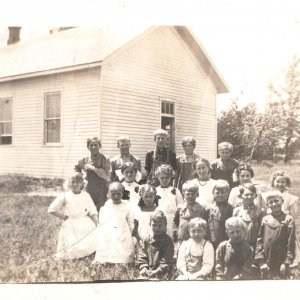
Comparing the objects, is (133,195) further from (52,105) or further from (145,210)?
(52,105)

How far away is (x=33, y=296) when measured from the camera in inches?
119

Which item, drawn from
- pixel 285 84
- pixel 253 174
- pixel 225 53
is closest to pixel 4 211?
pixel 253 174

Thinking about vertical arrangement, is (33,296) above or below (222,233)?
below

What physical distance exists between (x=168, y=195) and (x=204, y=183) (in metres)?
0.33

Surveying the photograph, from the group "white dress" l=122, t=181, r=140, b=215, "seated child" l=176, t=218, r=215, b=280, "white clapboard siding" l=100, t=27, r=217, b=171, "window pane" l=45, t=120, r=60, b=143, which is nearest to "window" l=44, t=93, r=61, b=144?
"window pane" l=45, t=120, r=60, b=143

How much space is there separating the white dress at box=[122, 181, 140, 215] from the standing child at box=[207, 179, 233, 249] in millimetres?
603

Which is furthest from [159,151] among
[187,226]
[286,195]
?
[286,195]

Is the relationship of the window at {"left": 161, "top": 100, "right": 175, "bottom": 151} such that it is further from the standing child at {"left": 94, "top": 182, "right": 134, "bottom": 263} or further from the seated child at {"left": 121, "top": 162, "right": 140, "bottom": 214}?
the standing child at {"left": 94, "top": 182, "right": 134, "bottom": 263}

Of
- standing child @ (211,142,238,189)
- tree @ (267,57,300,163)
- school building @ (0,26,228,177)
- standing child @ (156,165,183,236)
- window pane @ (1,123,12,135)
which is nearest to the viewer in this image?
standing child @ (156,165,183,236)

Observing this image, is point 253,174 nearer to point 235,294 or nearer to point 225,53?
point 235,294

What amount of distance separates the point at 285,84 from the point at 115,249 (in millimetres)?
2206

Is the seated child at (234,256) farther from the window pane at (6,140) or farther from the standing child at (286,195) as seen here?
the window pane at (6,140)

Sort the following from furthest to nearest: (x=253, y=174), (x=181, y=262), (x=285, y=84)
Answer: (x=285, y=84), (x=253, y=174), (x=181, y=262)

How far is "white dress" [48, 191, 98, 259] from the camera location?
308 cm
